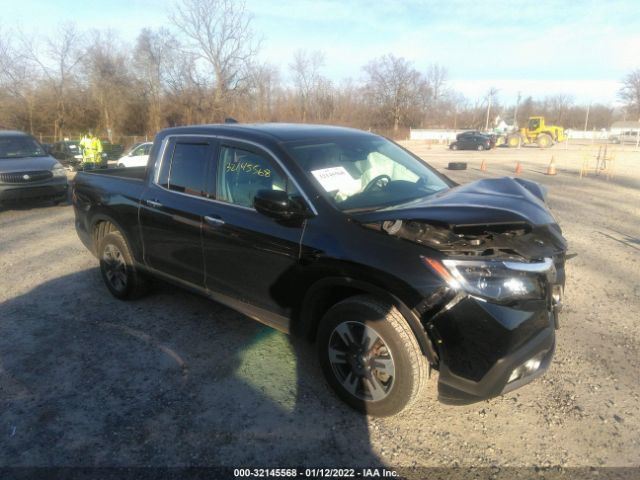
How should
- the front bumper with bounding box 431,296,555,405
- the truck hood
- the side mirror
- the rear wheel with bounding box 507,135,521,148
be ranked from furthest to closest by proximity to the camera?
the rear wheel with bounding box 507,135,521,148, the side mirror, the truck hood, the front bumper with bounding box 431,296,555,405

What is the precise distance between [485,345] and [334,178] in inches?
60.3

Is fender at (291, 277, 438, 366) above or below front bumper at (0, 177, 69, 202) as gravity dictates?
above

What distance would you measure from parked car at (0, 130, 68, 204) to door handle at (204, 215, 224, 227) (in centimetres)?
834

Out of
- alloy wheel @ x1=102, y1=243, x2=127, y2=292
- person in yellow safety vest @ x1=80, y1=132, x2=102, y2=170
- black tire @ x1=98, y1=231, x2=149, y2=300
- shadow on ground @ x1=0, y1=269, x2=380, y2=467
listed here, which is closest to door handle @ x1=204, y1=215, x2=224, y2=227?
shadow on ground @ x1=0, y1=269, x2=380, y2=467

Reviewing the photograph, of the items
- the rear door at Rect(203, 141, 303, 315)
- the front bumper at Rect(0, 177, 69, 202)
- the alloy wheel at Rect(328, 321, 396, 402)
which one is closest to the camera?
the alloy wheel at Rect(328, 321, 396, 402)

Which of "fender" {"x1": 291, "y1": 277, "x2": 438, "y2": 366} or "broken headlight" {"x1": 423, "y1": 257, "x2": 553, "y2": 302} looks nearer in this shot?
"broken headlight" {"x1": 423, "y1": 257, "x2": 553, "y2": 302}

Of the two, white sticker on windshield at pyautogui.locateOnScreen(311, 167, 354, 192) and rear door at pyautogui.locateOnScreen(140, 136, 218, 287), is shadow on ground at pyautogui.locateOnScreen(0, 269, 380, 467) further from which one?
white sticker on windshield at pyautogui.locateOnScreen(311, 167, 354, 192)

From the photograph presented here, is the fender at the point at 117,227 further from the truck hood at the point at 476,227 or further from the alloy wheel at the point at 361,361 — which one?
the truck hood at the point at 476,227

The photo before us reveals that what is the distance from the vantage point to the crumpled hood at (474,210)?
8.31ft

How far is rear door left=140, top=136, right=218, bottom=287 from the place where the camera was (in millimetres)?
3711

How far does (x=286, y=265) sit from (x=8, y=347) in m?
2.66

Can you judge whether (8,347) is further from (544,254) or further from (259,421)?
(544,254)

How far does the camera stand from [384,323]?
2637 mm

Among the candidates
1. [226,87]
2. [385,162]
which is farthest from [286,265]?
[226,87]
